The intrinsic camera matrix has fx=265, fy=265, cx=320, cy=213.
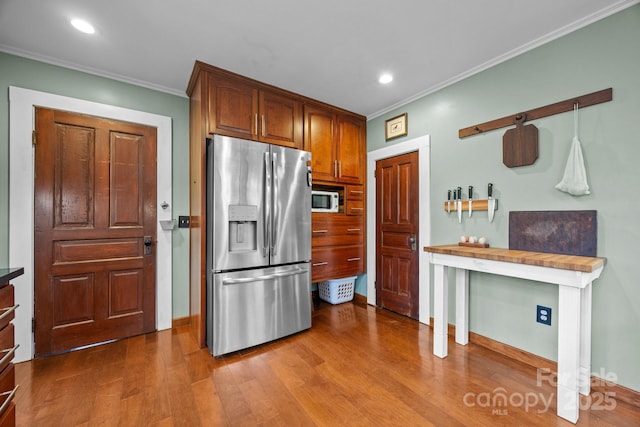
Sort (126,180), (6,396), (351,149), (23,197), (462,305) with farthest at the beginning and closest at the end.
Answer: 1. (351,149)
2. (126,180)
3. (462,305)
4. (23,197)
5. (6,396)

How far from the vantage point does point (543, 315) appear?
202 cm

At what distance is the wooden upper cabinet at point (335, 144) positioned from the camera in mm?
3086

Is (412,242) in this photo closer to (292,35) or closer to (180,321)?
(292,35)

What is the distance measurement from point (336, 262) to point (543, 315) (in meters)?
1.98

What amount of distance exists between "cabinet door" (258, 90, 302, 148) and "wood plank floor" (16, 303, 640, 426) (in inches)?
79.1

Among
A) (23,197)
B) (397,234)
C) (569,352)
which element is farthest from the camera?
(397,234)

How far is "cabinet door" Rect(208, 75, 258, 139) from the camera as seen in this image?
7.77ft

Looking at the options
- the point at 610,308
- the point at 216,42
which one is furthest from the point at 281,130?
the point at 610,308

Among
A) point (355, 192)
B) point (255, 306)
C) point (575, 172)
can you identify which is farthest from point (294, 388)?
point (575, 172)

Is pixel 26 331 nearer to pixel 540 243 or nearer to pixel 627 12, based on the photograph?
pixel 540 243

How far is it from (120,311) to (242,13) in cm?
273

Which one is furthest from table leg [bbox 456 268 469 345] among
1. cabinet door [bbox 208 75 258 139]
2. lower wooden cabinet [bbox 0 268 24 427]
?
lower wooden cabinet [bbox 0 268 24 427]

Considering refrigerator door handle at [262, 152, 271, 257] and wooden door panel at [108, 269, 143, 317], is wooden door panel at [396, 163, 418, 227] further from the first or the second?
wooden door panel at [108, 269, 143, 317]

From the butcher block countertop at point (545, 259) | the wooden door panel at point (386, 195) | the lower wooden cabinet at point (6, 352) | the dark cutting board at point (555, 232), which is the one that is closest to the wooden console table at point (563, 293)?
the butcher block countertop at point (545, 259)
